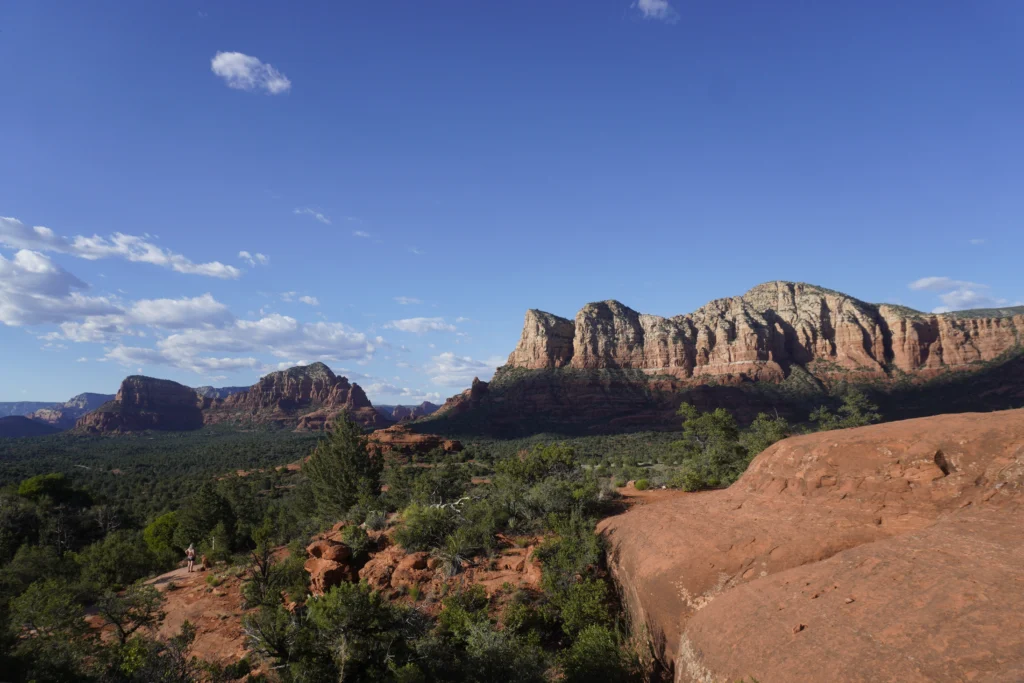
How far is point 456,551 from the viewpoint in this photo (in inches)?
740

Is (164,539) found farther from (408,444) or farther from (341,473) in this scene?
(408,444)

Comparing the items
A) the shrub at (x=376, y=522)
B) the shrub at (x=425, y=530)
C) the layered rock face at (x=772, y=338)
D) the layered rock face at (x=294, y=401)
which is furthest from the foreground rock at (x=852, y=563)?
the layered rock face at (x=294, y=401)

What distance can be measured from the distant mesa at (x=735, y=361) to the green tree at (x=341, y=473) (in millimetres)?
72413

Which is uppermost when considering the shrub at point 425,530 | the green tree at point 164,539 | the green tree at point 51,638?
the shrub at point 425,530

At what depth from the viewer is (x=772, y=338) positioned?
440 feet

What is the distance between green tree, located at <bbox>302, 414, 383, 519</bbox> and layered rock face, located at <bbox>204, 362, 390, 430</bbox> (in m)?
135

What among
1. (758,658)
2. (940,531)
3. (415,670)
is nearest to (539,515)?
(415,670)

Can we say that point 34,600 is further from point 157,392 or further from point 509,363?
point 157,392

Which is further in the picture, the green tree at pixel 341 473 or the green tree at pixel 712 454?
the green tree at pixel 341 473

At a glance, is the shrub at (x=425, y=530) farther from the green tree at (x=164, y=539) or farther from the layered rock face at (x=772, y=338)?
the layered rock face at (x=772, y=338)

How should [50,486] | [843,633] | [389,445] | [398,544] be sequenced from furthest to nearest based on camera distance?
[389,445] → [50,486] → [398,544] → [843,633]

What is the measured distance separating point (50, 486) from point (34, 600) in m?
42.4

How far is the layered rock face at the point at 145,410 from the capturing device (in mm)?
165875

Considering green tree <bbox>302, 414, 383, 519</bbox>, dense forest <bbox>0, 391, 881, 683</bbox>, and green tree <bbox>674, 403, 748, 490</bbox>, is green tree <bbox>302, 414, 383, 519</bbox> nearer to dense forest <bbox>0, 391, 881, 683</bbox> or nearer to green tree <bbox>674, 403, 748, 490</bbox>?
dense forest <bbox>0, 391, 881, 683</bbox>
